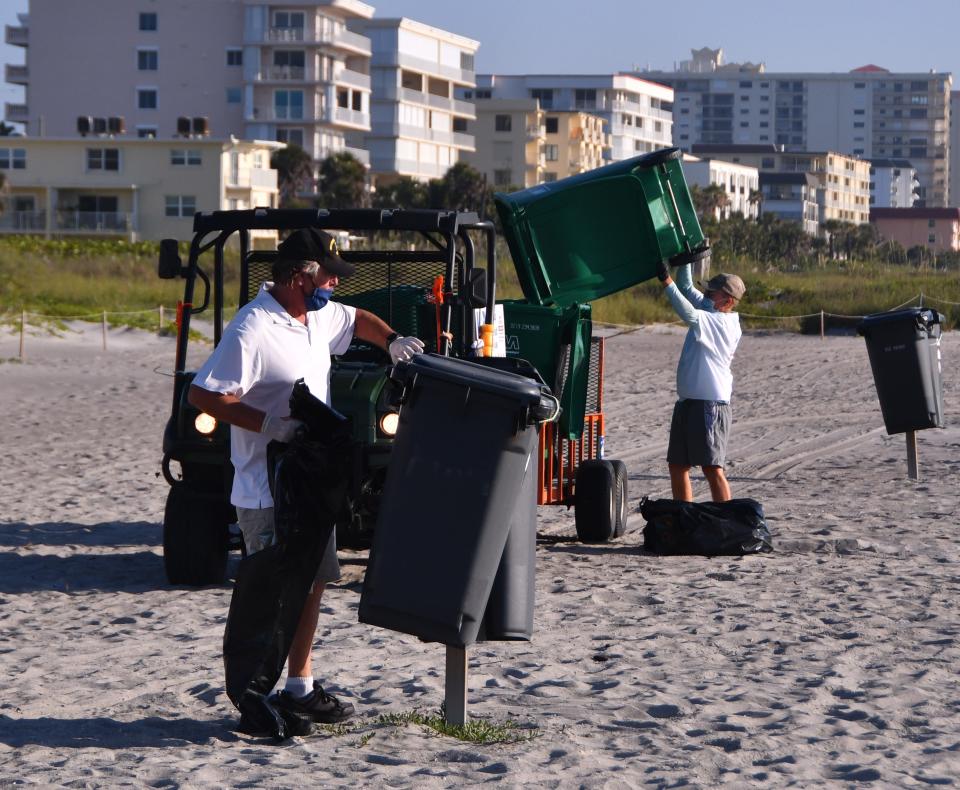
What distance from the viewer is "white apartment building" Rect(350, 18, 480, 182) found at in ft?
281

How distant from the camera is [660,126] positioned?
129m

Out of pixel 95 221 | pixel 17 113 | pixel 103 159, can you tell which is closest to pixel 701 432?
pixel 95 221

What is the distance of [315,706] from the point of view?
17.4 ft

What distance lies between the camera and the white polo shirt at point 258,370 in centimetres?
518

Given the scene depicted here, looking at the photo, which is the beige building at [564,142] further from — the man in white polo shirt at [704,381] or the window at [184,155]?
the man in white polo shirt at [704,381]

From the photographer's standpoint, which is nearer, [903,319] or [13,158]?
[903,319]

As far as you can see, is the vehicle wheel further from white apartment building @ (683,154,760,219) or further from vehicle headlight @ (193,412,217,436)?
white apartment building @ (683,154,760,219)

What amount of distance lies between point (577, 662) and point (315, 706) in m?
1.43

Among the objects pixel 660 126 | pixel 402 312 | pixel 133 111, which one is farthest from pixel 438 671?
pixel 660 126

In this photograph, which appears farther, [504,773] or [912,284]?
[912,284]

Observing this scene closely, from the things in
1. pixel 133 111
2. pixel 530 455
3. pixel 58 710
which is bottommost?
pixel 58 710

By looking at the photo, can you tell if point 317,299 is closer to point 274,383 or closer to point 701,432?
point 274,383

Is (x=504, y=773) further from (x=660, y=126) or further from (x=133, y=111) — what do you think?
(x=660, y=126)

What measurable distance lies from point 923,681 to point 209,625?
3086mm
